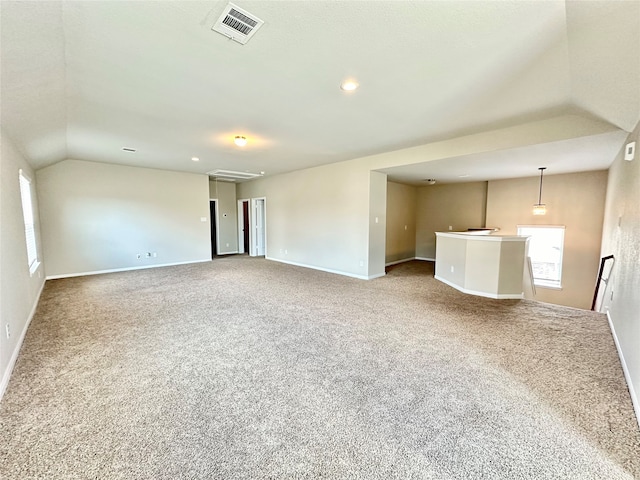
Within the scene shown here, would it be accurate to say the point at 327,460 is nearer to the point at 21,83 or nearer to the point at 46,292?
the point at 21,83

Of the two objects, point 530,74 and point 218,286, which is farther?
point 218,286

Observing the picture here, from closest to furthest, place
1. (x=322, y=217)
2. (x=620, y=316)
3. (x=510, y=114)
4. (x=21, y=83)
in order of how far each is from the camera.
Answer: (x=21, y=83), (x=620, y=316), (x=510, y=114), (x=322, y=217)

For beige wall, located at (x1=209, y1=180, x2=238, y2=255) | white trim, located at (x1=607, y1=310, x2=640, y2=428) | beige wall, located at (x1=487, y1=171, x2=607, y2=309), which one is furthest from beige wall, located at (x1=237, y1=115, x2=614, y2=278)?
white trim, located at (x1=607, y1=310, x2=640, y2=428)

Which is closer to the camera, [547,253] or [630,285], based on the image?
[630,285]

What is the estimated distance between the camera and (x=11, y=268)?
9.62ft

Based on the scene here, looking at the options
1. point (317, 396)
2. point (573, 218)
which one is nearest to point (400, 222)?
point (573, 218)

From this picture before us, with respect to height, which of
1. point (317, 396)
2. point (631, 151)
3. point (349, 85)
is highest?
point (349, 85)

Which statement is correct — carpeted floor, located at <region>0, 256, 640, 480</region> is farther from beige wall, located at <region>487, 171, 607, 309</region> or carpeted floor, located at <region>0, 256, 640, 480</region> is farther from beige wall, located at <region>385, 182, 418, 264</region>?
beige wall, located at <region>385, 182, 418, 264</region>

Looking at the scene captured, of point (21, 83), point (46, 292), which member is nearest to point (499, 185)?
point (21, 83)

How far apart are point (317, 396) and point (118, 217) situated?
7.05 meters

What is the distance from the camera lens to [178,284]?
5.53 metres

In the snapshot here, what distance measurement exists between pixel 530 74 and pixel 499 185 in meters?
5.72

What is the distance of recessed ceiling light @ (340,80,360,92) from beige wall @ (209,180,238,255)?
7.72m

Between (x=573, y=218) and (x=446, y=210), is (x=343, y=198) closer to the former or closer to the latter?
(x=446, y=210)
